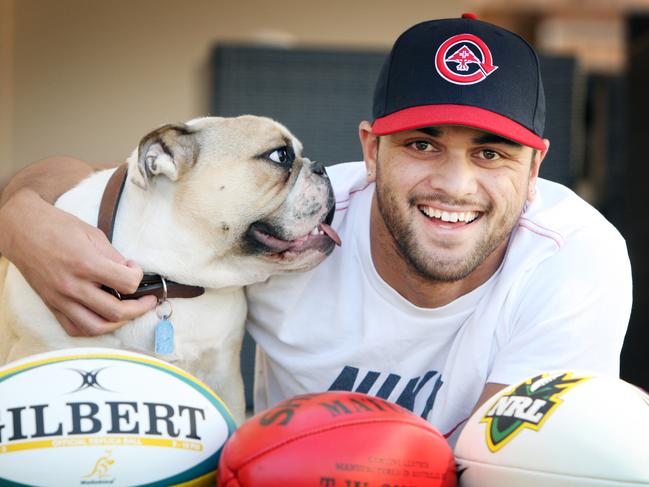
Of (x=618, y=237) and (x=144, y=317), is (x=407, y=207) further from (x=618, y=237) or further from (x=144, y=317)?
(x=144, y=317)

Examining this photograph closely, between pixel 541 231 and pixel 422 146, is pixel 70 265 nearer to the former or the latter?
pixel 422 146

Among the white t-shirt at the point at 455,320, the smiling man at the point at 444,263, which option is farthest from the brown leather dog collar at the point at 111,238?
the white t-shirt at the point at 455,320

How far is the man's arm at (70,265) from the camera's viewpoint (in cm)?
234

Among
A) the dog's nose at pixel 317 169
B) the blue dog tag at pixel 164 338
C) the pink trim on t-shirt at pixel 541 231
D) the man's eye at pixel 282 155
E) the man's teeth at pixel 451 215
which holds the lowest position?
the blue dog tag at pixel 164 338

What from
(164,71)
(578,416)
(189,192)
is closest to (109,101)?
(164,71)

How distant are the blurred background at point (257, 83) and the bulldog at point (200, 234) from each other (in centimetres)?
245

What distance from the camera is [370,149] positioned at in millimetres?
2764

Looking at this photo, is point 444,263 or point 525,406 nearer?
point 525,406

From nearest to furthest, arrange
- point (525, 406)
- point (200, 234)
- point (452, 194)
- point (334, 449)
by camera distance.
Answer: point (334, 449)
point (525, 406)
point (452, 194)
point (200, 234)

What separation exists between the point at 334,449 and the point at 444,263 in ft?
3.37

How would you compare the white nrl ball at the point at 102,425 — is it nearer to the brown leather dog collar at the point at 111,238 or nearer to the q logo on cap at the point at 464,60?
the brown leather dog collar at the point at 111,238

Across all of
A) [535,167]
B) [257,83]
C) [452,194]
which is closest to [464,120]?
[452,194]

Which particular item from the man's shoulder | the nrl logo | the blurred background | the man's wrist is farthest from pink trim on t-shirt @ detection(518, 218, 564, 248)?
the blurred background

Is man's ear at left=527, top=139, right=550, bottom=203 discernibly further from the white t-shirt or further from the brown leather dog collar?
the brown leather dog collar
